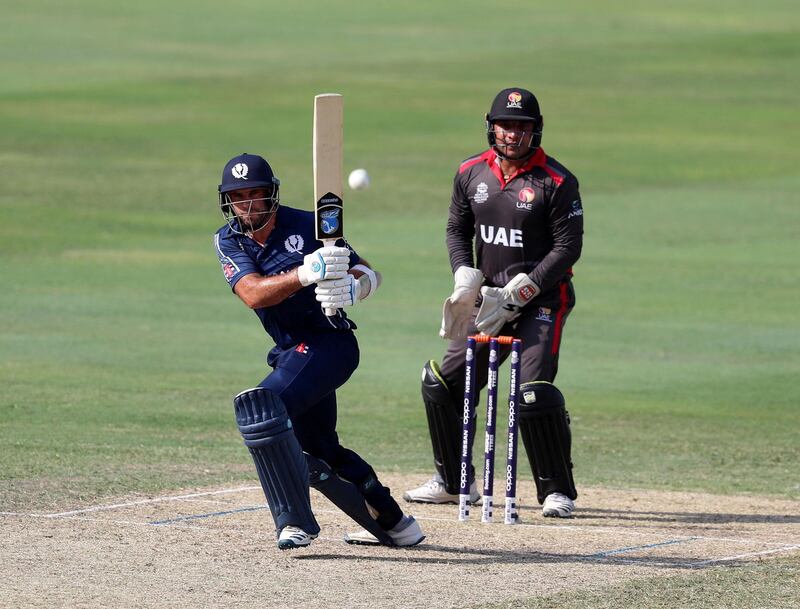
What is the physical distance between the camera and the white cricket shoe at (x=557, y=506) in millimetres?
8852

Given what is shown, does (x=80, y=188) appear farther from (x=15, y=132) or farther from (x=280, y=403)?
(x=280, y=403)

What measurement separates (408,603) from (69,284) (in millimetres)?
12840

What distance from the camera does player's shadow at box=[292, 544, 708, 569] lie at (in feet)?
24.7

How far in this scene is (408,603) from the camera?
21.7ft

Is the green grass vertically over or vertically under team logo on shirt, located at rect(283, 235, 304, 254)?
under

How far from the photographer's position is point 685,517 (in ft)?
29.3

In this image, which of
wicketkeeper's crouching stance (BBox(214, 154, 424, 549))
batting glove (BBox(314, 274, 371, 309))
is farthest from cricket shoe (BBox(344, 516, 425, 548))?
batting glove (BBox(314, 274, 371, 309))

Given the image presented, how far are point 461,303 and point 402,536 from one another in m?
1.59

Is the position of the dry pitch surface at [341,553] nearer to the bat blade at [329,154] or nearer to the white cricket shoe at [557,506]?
the white cricket shoe at [557,506]

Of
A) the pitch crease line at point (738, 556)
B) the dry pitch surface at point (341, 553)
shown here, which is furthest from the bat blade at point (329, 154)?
the pitch crease line at point (738, 556)

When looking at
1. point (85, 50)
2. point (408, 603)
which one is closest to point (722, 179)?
point (85, 50)

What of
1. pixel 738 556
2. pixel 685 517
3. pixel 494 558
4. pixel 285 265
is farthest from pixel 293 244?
pixel 685 517

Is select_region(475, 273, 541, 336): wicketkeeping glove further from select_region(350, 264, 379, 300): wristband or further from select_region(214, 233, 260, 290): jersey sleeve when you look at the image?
select_region(214, 233, 260, 290): jersey sleeve

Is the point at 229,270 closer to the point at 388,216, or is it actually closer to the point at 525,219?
the point at 525,219
